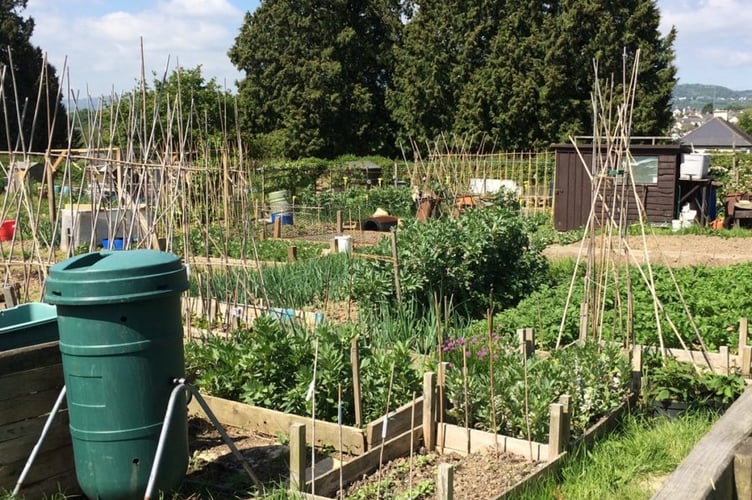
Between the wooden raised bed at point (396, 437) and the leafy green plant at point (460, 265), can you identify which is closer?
the wooden raised bed at point (396, 437)

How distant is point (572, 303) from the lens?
23.1 feet

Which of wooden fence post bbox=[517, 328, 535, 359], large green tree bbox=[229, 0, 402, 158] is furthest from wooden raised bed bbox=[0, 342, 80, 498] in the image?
large green tree bbox=[229, 0, 402, 158]

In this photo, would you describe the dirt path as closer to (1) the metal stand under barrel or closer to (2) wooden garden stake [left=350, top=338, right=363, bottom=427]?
(2) wooden garden stake [left=350, top=338, right=363, bottom=427]

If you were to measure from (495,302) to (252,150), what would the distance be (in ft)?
70.2

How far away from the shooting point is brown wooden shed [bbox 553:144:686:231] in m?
16.2

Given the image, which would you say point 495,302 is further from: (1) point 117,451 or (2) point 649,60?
(2) point 649,60

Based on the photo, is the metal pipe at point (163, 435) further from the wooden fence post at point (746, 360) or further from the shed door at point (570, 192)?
the shed door at point (570, 192)

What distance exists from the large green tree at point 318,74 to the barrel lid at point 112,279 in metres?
31.3

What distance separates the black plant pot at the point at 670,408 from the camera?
474 centimetres

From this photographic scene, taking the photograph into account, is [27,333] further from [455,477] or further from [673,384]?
[673,384]

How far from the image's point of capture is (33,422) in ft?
11.6

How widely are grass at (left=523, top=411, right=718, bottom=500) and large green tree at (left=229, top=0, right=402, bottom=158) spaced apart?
1218 inches

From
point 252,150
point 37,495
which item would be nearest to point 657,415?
point 37,495

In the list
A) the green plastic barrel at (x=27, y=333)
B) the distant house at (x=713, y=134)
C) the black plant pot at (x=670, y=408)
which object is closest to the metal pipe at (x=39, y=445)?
the green plastic barrel at (x=27, y=333)
